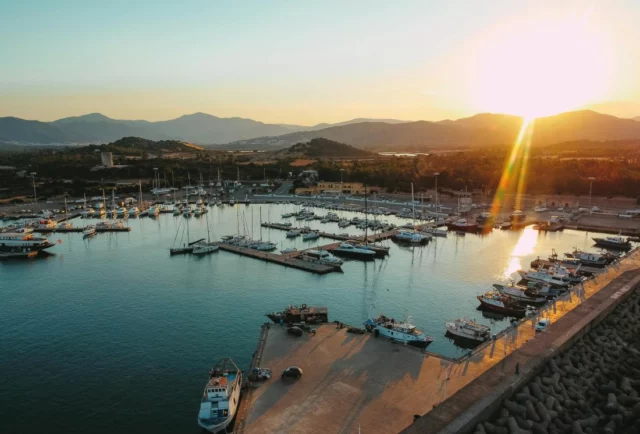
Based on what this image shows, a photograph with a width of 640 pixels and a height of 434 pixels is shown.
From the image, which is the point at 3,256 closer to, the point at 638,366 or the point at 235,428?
the point at 235,428

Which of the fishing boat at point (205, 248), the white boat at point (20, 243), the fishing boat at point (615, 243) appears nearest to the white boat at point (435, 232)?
the fishing boat at point (615, 243)

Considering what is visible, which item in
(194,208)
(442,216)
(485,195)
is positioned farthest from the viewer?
(485,195)

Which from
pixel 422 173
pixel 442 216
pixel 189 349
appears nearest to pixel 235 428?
pixel 189 349

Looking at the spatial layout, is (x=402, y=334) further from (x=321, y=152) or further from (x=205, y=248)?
(x=321, y=152)

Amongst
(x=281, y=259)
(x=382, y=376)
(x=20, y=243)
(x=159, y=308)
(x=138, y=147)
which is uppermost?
(x=138, y=147)

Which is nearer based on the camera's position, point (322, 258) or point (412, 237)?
point (322, 258)

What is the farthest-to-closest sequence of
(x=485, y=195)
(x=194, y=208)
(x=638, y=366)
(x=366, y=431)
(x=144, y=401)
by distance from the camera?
(x=485, y=195)
(x=194, y=208)
(x=144, y=401)
(x=366, y=431)
(x=638, y=366)

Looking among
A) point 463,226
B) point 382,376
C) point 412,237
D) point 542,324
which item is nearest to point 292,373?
point 382,376

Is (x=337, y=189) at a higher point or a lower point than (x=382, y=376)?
higher
